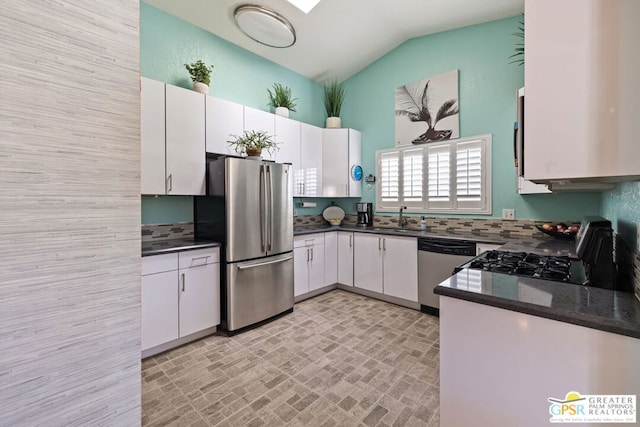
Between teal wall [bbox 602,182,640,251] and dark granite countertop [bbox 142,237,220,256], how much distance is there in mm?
2740

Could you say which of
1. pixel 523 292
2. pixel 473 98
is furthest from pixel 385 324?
pixel 473 98

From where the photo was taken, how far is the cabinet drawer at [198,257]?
236 cm

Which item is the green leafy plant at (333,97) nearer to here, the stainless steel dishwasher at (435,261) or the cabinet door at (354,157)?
the cabinet door at (354,157)

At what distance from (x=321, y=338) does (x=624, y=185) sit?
2341 millimetres

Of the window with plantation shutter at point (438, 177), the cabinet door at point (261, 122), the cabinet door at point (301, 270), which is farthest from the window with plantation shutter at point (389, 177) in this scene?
the cabinet door at point (261, 122)

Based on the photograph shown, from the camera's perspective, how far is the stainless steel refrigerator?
258 cm

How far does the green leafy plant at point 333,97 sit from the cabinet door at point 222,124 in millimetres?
1746

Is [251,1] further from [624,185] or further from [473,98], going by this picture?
[624,185]

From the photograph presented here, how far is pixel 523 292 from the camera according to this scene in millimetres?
1092

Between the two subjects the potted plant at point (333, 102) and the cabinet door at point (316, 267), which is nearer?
the cabinet door at point (316, 267)

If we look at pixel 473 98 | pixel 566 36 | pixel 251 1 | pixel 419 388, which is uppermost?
pixel 251 1

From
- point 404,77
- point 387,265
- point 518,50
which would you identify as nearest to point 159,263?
point 387,265

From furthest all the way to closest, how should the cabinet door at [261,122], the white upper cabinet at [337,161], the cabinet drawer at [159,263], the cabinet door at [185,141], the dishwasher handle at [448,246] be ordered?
1. the white upper cabinet at [337,161]
2. the cabinet door at [261,122]
3. the dishwasher handle at [448,246]
4. the cabinet door at [185,141]
5. the cabinet drawer at [159,263]

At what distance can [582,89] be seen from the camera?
887mm
